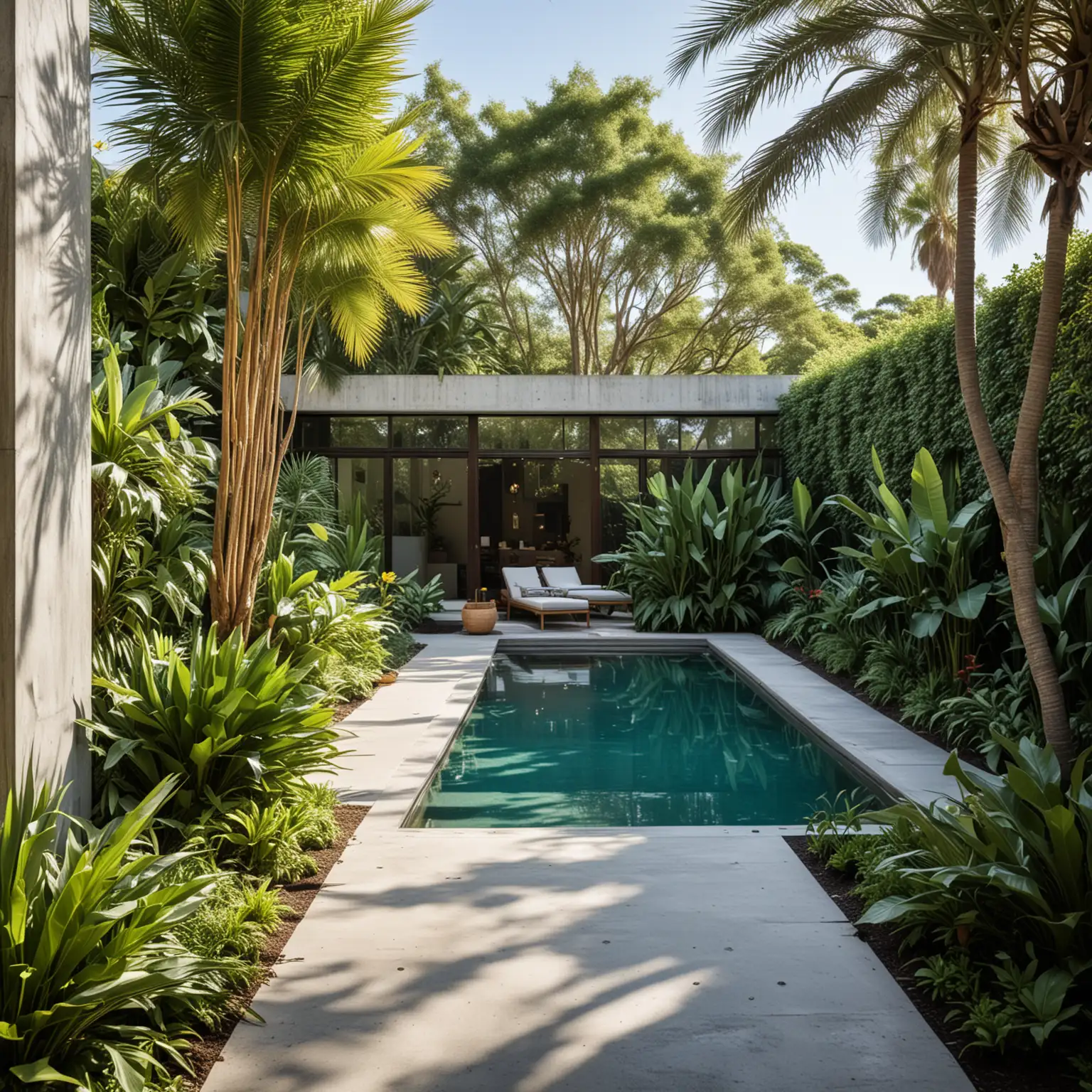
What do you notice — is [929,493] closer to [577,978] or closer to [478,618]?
[577,978]

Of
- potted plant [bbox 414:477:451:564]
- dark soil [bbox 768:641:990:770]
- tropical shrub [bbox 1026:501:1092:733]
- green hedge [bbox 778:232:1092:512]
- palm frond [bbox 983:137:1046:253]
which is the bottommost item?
dark soil [bbox 768:641:990:770]

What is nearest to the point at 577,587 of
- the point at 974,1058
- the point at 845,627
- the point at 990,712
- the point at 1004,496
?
the point at 845,627

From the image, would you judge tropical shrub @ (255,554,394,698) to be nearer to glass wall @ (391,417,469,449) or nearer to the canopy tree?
glass wall @ (391,417,469,449)

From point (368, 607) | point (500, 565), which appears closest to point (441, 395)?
point (500, 565)

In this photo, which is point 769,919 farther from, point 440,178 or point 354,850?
point 440,178

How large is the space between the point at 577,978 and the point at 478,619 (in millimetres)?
9081

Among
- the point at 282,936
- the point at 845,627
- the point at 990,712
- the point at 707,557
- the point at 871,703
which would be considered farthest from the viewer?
the point at 707,557

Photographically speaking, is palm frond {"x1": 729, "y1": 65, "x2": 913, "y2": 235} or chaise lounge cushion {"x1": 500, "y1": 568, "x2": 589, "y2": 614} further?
chaise lounge cushion {"x1": 500, "y1": 568, "x2": 589, "y2": 614}

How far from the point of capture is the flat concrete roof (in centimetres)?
1428

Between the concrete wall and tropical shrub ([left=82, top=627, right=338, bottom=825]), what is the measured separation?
366 mm

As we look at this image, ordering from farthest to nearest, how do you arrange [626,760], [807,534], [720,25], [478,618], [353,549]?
[478,618] < [807,534] < [353,549] < [626,760] < [720,25]

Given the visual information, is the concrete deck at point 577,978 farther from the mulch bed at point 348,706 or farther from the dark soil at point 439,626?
the dark soil at point 439,626

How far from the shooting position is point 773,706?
26.3ft

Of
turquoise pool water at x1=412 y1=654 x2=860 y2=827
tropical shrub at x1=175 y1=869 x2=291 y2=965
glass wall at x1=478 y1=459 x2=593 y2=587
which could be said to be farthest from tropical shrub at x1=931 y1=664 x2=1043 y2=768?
glass wall at x1=478 y1=459 x2=593 y2=587
